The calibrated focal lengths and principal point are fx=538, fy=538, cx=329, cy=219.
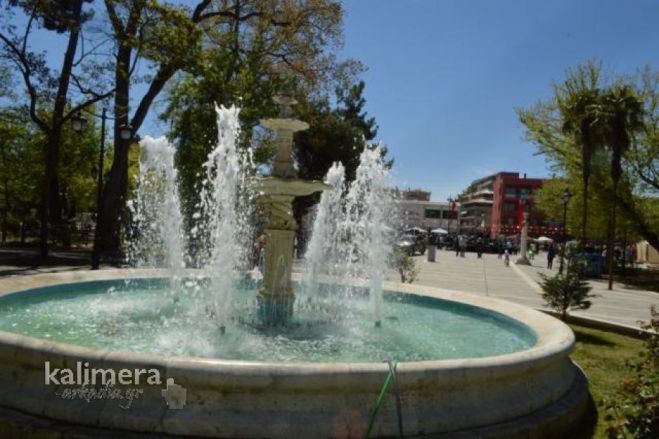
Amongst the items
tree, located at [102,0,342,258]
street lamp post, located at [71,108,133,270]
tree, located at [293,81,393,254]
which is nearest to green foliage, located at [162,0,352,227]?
tree, located at [102,0,342,258]

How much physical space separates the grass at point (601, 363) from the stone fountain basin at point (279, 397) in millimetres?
972

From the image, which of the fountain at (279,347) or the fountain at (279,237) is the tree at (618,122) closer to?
the fountain at (279,347)

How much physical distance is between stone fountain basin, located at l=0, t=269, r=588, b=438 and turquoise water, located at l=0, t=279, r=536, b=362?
5.01 feet

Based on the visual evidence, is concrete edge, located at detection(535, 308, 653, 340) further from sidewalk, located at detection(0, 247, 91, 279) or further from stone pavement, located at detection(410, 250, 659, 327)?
sidewalk, located at detection(0, 247, 91, 279)

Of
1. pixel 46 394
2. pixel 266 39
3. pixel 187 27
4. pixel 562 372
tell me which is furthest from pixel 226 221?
pixel 266 39

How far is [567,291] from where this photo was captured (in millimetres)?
10469

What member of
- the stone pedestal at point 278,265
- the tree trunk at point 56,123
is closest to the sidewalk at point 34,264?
the tree trunk at point 56,123

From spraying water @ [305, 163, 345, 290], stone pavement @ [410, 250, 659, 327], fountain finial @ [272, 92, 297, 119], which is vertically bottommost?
stone pavement @ [410, 250, 659, 327]

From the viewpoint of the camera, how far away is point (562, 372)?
517cm

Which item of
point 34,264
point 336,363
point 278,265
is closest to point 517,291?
point 278,265

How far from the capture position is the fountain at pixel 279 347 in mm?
3664

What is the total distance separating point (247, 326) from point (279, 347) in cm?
118

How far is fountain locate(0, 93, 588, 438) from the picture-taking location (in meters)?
3.66

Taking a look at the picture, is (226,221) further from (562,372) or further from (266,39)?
(266,39)
